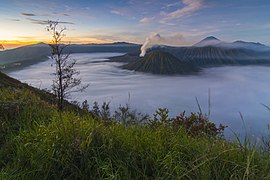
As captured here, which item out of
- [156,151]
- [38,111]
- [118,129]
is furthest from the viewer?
[38,111]

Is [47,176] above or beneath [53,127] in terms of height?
beneath

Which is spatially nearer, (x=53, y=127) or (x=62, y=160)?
(x=62, y=160)

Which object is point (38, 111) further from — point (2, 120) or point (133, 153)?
point (133, 153)

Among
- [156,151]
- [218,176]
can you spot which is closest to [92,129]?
[156,151]

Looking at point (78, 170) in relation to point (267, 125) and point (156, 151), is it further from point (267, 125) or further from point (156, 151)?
point (267, 125)

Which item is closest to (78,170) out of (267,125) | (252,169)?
(252,169)

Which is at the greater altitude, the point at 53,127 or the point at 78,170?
the point at 53,127

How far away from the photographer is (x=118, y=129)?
3186 millimetres

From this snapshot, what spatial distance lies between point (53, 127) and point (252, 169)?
2234 millimetres

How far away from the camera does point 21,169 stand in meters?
2.45

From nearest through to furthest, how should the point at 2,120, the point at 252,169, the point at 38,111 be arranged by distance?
the point at 252,169 < the point at 2,120 < the point at 38,111

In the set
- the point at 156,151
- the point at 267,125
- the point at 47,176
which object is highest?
the point at 267,125

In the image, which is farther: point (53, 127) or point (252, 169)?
point (53, 127)

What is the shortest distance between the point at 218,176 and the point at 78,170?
1334 millimetres
